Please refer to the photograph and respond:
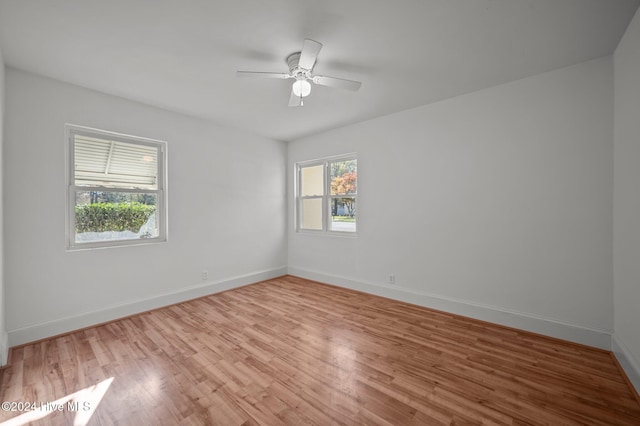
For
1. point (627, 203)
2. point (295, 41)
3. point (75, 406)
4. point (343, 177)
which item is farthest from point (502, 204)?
point (75, 406)

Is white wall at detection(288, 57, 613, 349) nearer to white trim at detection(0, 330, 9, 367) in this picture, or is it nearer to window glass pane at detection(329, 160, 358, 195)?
window glass pane at detection(329, 160, 358, 195)

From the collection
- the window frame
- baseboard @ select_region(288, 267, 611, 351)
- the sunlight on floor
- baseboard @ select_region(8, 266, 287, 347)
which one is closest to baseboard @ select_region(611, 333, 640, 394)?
baseboard @ select_region(288, 267, 611, 351)

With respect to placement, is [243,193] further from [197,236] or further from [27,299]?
[27,299]

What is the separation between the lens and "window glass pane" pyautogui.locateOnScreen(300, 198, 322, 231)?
16.5ft

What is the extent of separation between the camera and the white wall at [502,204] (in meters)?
2.50

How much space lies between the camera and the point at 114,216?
326 cm

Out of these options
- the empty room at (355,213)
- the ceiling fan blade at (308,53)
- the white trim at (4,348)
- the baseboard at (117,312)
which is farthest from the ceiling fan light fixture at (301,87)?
the white trim at (4,348)

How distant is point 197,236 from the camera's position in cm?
402

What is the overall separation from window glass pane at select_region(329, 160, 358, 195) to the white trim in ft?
13.7

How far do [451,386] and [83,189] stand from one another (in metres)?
4.15

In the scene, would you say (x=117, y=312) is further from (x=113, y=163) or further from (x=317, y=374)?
(x=317, y=374)

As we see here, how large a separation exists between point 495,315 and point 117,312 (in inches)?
176

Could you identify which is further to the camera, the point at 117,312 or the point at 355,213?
the point at 355,213

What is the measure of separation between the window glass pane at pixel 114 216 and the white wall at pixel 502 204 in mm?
3097
